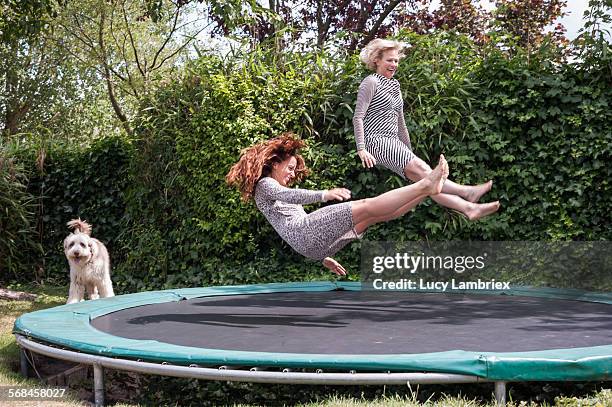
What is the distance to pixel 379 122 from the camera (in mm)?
3420

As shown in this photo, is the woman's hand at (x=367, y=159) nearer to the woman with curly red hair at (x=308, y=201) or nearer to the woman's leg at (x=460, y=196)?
the woman's leg at (x=460, y=196)

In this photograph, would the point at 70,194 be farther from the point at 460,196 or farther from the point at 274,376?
the point at 274,376

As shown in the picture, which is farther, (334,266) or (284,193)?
(334,266)

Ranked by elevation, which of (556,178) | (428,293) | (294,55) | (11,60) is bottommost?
(428,293)

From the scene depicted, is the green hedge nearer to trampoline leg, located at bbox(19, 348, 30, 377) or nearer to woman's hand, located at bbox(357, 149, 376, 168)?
trampoline leg, located at bbox(19, 348, 30, 377)

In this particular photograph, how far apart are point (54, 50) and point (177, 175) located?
8242mm

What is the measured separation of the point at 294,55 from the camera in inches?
213

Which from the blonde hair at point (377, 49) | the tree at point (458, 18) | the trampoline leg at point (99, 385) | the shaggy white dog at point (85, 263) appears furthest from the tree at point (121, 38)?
the trampoline leg at point (99, 385)

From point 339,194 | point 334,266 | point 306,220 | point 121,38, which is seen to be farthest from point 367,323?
point 121,38

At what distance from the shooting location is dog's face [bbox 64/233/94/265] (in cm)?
421

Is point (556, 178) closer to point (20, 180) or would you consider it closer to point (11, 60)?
point (20, 180)

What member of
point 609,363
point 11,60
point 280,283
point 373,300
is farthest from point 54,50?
point 609,363

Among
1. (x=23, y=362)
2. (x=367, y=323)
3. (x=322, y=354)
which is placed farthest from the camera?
(x=367, y=323)

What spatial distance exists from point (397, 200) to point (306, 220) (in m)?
0.43
